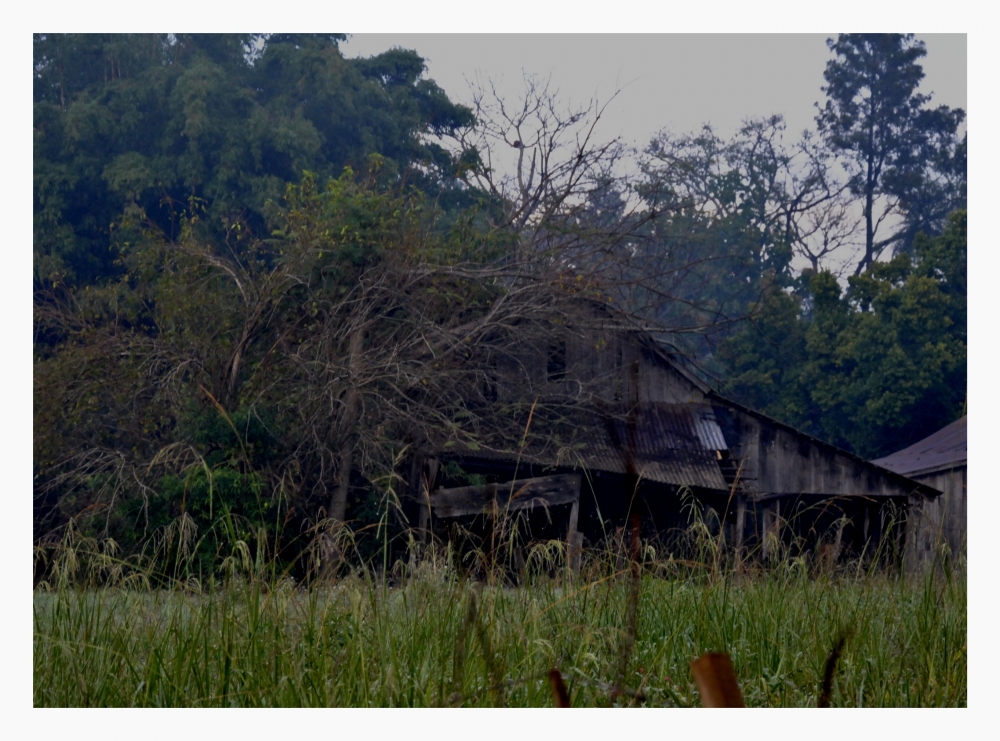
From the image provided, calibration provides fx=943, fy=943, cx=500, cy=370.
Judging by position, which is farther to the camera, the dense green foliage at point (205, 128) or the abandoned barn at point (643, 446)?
the abandoned barn at point (643, 446)

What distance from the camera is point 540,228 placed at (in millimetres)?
10656

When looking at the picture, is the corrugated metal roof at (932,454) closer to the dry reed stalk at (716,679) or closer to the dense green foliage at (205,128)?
the dense green foliage at (205,128)

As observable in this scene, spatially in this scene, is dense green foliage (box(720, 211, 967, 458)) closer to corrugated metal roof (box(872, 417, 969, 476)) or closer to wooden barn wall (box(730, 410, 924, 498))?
corrugated metal roof (box(872, 417, 969, 476))

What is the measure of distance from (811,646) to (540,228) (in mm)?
7609

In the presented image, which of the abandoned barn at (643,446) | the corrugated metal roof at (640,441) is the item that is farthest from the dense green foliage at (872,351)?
the corrugated metal roof at (640,441)

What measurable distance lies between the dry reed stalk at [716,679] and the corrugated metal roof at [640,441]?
7479mm

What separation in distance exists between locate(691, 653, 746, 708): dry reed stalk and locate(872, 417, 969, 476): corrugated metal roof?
19.5ft

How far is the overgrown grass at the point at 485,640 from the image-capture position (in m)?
2.96

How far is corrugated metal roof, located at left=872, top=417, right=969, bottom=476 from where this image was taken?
6.62 metres

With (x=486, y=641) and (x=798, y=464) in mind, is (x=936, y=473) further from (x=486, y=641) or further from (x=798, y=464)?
(x=486, y=641)

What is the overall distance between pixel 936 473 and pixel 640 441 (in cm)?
255

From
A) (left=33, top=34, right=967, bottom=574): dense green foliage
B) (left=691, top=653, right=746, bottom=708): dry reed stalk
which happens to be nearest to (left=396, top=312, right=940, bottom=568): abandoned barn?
(left=33, top=34, right=967, bottom=574): dense green foliage
